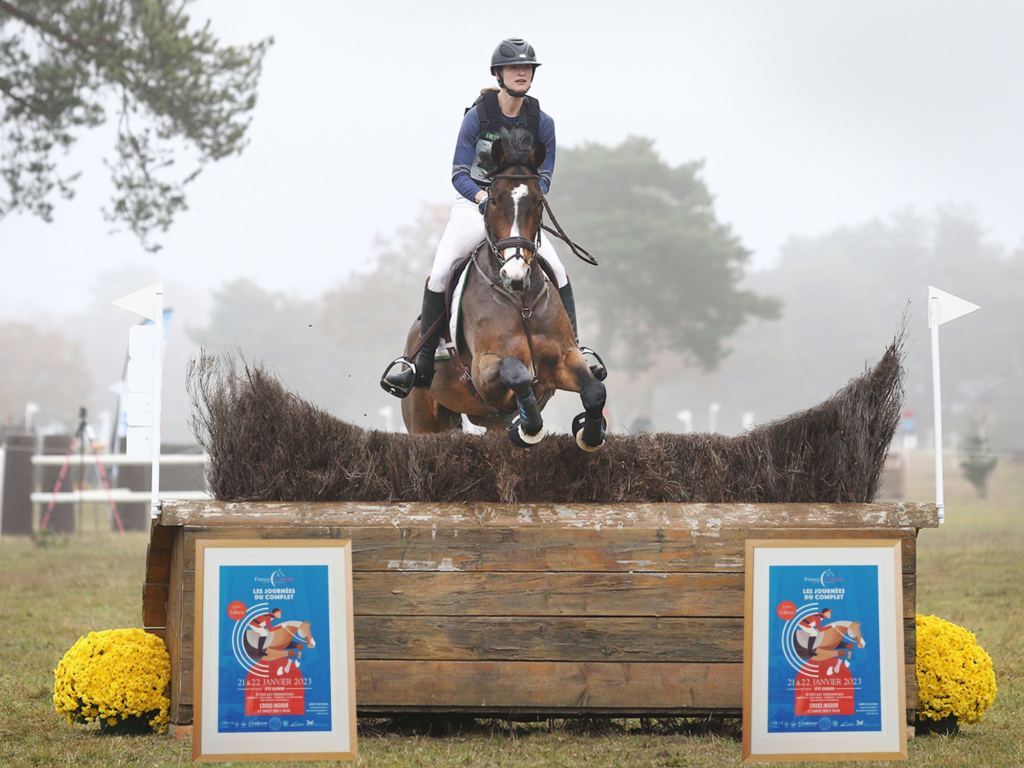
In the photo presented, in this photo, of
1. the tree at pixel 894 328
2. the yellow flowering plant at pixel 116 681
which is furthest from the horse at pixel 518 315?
the tree at pixel 894 328

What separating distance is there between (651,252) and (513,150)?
29576 millimetres

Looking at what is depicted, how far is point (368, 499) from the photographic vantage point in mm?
3137

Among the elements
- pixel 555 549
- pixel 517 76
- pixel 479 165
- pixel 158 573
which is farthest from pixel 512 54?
pixel 158 573

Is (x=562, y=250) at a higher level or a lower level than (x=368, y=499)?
higher

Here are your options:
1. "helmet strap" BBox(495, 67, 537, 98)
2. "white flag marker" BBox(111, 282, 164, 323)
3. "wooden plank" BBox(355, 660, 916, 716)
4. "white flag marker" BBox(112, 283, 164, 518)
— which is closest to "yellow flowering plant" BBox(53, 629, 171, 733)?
"white flag marker" BBox(112, 283, 164, 518)

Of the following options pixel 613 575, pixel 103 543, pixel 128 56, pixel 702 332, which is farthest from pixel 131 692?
pixel 702 332

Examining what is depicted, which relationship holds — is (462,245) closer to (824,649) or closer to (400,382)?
(400,382)

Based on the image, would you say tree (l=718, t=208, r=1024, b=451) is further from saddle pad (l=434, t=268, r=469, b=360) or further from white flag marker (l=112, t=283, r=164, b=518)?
white flag marker (l=112, t=283, r=164, b=518)

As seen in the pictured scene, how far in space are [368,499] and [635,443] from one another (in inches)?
34.4

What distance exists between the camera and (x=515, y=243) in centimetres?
356

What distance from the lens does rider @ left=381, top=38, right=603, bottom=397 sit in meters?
3.97

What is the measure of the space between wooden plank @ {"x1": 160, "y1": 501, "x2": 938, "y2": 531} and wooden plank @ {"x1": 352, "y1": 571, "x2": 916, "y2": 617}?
16 cm

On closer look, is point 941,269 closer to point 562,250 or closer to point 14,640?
point 562,250

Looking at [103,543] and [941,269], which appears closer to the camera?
[103,543]
